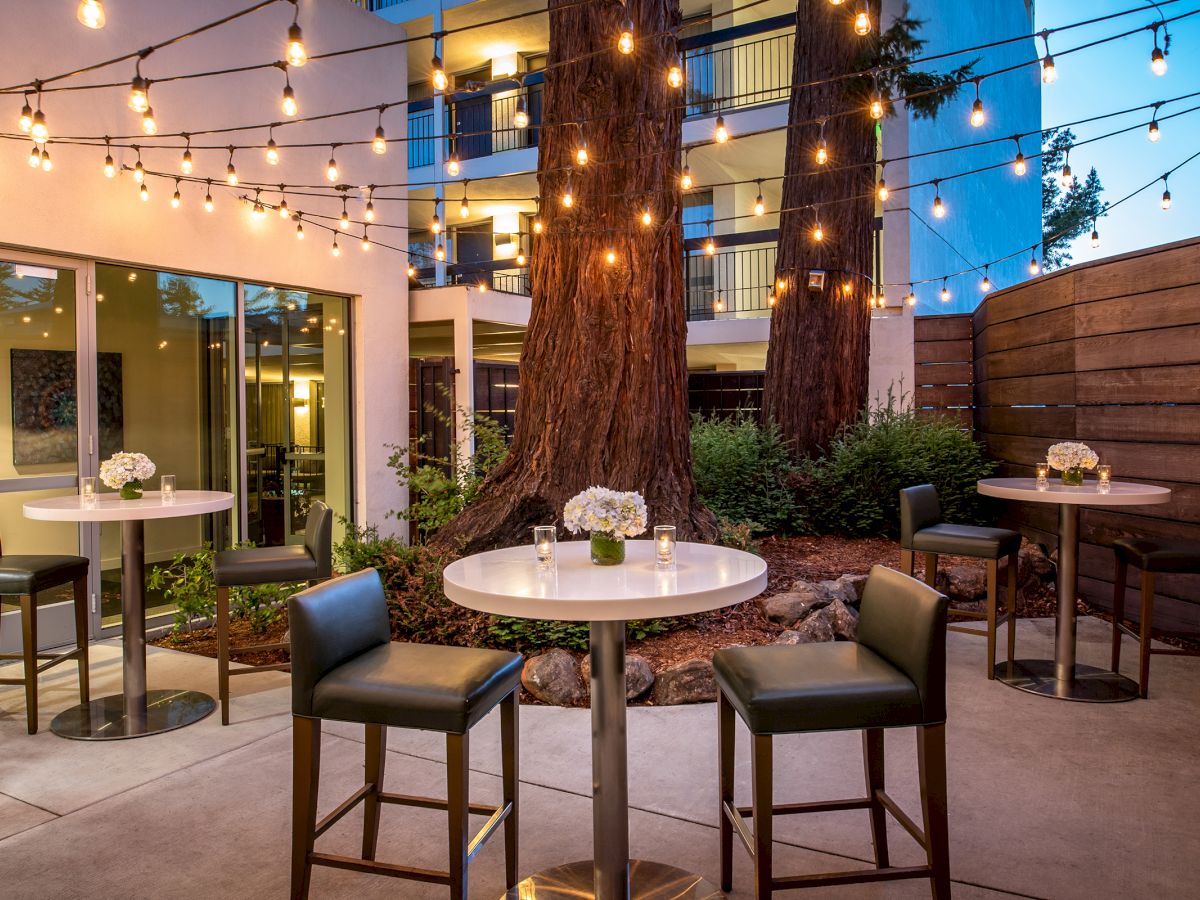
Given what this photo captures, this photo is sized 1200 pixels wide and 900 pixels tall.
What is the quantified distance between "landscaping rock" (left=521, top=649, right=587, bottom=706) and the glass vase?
1.57 meters

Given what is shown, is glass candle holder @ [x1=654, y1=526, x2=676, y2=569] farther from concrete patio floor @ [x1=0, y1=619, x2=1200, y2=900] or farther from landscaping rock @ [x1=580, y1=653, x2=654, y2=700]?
landscaping rock @ [x1=580, y1=653, x2=654, y2=700]

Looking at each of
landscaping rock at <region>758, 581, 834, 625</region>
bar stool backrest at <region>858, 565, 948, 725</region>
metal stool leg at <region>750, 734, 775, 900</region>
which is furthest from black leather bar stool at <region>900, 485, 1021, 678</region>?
metal stool leg at <region>750, 734, 775, 900</region>

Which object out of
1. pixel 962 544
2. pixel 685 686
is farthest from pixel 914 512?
pixel 685 686

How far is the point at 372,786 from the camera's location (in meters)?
2.52

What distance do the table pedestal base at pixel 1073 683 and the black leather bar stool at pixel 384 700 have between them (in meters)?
2.83

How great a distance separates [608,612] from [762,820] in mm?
625

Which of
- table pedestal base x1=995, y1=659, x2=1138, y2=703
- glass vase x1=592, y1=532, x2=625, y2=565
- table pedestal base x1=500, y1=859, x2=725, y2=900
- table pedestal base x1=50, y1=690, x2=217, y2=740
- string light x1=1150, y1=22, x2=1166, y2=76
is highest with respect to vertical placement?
string light x1=1150, y1=22, x2=1166, y2=76

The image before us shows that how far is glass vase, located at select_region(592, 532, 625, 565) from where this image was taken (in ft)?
8.08

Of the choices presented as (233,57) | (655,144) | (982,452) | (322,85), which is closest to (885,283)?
(982,452)

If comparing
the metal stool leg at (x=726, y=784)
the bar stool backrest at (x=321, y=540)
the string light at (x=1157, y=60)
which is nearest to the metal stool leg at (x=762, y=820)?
the metal stool leg at (x=726, y=784)

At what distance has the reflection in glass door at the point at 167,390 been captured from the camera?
5430mm

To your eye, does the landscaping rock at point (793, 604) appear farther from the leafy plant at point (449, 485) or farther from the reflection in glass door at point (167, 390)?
the reflection in glass door at point (167, 390)

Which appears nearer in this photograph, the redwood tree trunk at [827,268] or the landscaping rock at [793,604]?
the landscaping rock at [793,604]

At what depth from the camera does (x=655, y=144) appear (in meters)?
4.95
